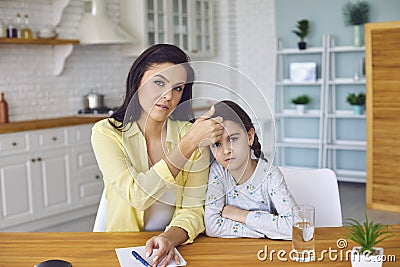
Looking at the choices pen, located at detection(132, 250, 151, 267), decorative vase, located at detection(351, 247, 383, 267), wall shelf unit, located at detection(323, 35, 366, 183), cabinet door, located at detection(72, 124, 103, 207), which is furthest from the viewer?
wall shelf unit, located at detection(323, 35, 366, 183)

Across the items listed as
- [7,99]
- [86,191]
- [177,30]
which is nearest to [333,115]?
[177,30]

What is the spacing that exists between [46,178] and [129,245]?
3092 millimetres

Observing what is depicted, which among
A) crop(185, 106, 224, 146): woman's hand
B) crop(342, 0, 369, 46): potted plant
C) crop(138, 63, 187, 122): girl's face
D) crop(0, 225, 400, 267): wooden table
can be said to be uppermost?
crop(342, 0, 369, 46): potted plant

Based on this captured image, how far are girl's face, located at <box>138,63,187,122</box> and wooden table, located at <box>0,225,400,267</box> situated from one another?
38cm

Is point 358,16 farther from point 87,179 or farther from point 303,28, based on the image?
point 87,179

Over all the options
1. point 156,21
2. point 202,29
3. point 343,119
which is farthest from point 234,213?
point 202,29

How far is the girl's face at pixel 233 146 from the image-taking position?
56.6 inches

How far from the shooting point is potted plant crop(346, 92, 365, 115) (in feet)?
19.5

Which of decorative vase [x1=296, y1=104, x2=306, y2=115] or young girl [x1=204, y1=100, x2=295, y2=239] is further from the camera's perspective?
decorative vase [x1=296, y1=104, x2=306, y2=115]

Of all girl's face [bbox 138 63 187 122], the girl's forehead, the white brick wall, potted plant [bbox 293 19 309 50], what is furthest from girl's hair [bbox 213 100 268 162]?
potted plant [bbox 293 19 309 50]

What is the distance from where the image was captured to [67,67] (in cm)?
532

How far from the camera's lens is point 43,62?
5.09 metres

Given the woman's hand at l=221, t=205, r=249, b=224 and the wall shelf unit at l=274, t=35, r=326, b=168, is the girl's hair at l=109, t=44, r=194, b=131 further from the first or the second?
the wall shelf unit at l=274, t=35, r=326, b=168

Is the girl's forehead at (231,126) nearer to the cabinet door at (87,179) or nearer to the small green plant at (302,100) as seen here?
the cabinet door at (87,179)
